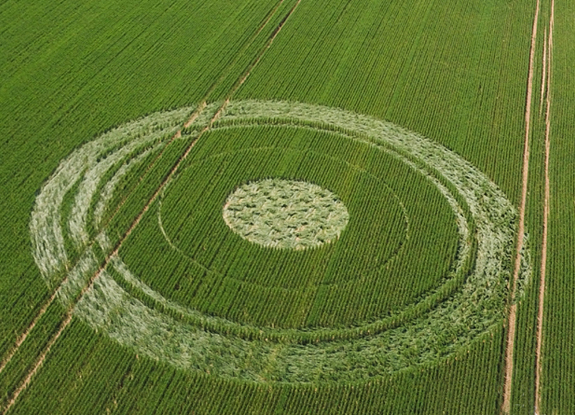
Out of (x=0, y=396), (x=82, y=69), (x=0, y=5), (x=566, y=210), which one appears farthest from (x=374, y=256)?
(x=0, y=5)

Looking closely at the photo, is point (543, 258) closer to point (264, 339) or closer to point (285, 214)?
A: point (285, 214)

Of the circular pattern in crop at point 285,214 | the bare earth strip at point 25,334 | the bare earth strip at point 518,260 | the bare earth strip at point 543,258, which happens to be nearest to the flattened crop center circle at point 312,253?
the circular pattern in crop at point 285,214

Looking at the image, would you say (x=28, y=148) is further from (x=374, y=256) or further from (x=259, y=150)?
(x=374, y=256)

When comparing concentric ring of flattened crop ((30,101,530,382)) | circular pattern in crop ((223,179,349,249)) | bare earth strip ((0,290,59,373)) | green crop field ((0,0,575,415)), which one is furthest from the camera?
circular pattern in crop ((223,179,349,249))

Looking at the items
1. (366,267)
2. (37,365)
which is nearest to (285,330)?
(366,267)

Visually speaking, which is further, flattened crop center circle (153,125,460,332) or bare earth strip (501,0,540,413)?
flattened crop center circle (153,125,460,332)

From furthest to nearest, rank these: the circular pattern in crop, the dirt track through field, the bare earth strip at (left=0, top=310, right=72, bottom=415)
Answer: the circular pattern in crop
the dirt track through field
the bare earth strip at (left=0, top=310, right=72, bottom=415)

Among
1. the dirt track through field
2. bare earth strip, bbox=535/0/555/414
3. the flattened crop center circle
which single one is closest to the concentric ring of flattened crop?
the dirt track through field

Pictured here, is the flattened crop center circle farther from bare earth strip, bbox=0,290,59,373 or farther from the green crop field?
bare earth strip, bbox=0,290,59,373
